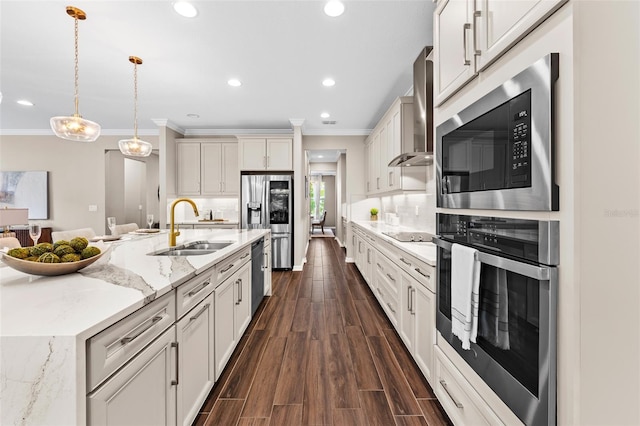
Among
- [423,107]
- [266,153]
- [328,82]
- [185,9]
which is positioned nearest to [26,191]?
[266,153]

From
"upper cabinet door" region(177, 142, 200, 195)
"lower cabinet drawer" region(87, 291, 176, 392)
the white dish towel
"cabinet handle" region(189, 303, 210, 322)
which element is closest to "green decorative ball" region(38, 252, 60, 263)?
"lower cabinet drawer" region(87, 291, 176, 392)

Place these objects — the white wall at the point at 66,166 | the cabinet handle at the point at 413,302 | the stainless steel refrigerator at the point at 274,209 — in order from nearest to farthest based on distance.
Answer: the cabinet handle at the point at 413,302, the stainless steel refrigerator at the point at 274,209, the white wall at the point at 66,166

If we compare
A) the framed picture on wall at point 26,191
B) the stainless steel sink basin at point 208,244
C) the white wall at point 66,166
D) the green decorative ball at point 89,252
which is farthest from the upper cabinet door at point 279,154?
the framed picture on wall at point 26,191

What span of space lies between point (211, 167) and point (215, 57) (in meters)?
2.92

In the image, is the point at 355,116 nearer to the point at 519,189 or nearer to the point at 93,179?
the point at 519,189

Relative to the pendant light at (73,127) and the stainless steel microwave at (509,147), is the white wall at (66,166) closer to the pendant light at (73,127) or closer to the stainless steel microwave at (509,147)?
the pendant light at (73,127)

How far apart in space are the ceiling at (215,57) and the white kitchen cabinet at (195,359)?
2241 millimetres

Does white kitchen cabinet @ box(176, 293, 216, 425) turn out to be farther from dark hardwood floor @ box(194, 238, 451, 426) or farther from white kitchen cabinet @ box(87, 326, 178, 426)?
dark hardwood floor @ box(194, 238, 451, 426)

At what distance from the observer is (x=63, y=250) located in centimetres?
128

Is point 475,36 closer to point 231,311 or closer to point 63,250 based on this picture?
point 63,250

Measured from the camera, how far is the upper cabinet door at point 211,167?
552 centimetres

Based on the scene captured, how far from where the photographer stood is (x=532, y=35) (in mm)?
932

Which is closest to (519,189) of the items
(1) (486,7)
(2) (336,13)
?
(1) (486,7)

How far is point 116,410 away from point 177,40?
2.90 metres
